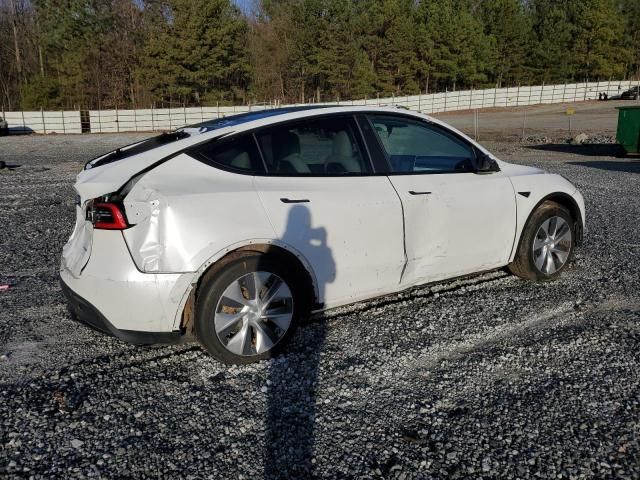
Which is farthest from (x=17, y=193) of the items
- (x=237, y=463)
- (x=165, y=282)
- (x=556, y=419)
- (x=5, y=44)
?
(x=5, y=44)

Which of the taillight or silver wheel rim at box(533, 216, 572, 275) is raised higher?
the taillight

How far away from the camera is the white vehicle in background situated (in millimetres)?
3502

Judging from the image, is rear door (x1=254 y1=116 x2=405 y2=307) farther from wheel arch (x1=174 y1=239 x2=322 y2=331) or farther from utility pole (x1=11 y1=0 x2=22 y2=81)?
utility pole (x1=11 y1=0 x2=22 y2=81)

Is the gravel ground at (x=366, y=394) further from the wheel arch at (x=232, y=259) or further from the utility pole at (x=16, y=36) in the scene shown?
the utility pole at (x=16, y=36)

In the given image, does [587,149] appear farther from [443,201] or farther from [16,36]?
[16,36]

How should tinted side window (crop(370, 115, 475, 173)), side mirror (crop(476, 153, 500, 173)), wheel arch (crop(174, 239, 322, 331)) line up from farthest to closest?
side mirror (crop(476, 153, 500, 173))
tinted side window (crop(370, 115, 475, 173))
wheel arch (crop(174, 239, 322, 331))

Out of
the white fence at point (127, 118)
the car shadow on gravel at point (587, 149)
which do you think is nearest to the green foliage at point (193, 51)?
the white fence at point (127, 118)

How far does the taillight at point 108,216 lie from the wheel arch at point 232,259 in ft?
1.73

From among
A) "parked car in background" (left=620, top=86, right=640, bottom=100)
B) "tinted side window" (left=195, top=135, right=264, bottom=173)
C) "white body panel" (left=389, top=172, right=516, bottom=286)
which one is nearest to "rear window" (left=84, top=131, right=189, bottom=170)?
"tinted side window" (left=195, top=135, right=264, bottom=173)

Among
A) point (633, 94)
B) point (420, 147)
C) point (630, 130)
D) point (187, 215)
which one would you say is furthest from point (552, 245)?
point (633, 94)

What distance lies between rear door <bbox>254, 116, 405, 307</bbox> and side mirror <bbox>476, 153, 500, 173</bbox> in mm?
971

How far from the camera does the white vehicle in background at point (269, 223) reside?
3502 millimetres

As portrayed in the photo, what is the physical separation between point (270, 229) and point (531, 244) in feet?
8.38

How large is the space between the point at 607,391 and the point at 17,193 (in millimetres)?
10929
